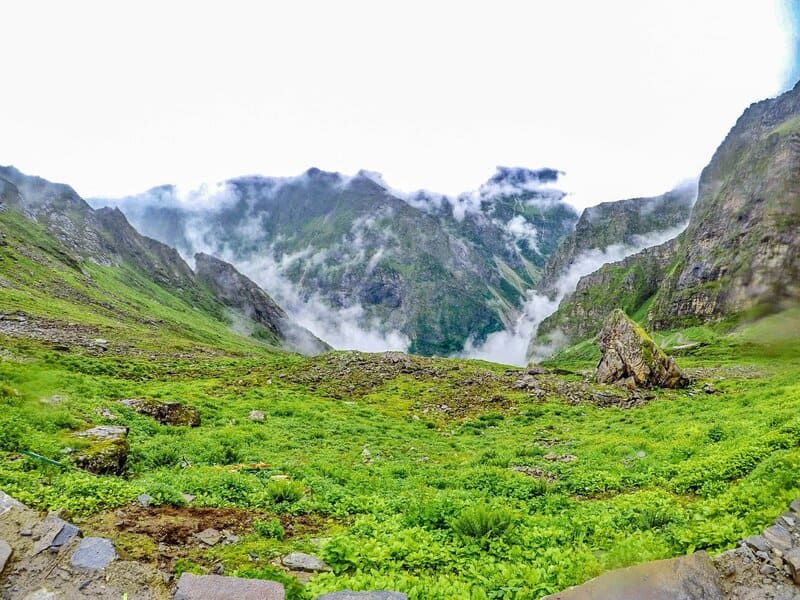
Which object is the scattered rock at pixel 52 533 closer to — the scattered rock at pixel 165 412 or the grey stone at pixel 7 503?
the grey stone at pixel 7 503

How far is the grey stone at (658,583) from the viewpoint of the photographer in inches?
289

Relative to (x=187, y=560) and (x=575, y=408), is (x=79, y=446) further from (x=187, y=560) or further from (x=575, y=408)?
(x=575, y=408)

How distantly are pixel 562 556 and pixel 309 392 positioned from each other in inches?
1520

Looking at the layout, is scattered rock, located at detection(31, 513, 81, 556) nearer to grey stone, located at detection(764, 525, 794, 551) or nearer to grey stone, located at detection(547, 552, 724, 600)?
grey stone, located at detection(547, 552, 724, 600)

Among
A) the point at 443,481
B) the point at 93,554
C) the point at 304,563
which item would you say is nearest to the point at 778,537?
the point at 304,563

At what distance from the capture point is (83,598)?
24.7 ft

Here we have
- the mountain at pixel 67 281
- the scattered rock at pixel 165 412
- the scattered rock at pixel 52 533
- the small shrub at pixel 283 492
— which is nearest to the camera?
the scattered rock at pixel 52 533

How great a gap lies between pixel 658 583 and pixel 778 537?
101 inches

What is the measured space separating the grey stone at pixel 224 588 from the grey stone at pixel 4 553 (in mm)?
3070

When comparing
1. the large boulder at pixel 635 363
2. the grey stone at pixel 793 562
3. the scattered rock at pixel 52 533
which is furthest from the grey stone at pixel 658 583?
the large boulder at pixel 635 363

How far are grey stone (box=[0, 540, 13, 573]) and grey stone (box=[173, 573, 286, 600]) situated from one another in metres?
3.07

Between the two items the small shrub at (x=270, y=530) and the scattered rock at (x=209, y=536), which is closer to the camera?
the scattered rock at (x=209, y=536)

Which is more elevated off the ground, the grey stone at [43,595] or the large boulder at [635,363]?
the grey stone at [43,595]

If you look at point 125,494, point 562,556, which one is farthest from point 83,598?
point 562,556
